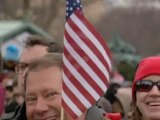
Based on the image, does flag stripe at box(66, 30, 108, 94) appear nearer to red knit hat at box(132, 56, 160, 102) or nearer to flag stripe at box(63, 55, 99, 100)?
flag stripe at box(63, 55, 99, 100)

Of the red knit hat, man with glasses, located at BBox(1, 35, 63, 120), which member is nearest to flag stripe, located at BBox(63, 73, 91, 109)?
the red knit hat

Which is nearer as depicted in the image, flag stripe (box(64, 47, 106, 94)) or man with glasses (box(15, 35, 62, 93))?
flag stripe (box(64, 47, 106, 94))

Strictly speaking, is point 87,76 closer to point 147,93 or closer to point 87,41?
point 87,41

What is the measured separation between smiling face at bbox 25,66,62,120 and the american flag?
324mm

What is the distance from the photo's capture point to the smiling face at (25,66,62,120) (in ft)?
20.8

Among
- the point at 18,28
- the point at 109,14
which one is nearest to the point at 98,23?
the point at 109,14

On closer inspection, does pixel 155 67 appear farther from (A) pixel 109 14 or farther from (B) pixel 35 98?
(A) pixel 109 14

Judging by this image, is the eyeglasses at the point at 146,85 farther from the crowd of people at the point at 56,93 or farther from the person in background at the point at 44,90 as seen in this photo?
the person in background at the point at 44,90

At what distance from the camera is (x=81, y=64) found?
19.8 feet

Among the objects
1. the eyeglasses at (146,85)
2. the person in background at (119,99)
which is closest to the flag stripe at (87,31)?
the eyeglasses at (146,85)

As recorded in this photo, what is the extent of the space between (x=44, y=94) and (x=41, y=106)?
11 cm

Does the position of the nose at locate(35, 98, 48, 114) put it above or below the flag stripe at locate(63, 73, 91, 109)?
below

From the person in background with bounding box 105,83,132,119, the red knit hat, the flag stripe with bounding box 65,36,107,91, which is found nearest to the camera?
the flag stripe with bounding box 65,36,107,91

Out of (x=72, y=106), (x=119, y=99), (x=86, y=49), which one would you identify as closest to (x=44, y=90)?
(x=72, y=106)
